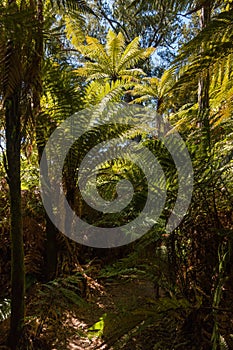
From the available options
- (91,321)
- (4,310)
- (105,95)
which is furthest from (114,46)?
(4,310)

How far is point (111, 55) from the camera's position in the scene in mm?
5902

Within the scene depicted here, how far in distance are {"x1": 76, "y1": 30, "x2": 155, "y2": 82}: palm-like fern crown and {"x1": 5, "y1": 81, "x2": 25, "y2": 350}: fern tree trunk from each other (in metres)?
4.47

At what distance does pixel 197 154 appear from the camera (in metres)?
1.40

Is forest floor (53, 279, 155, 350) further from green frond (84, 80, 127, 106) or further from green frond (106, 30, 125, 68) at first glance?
green frond (106, 30, 125, 68)

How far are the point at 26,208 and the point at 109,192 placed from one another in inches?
27.3

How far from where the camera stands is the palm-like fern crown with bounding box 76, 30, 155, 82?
572 cm

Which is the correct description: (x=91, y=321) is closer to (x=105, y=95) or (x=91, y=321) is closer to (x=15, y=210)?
(x=15, y=210)

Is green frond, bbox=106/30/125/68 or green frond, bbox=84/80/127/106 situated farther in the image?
green frond, bbox=106/30/125/68

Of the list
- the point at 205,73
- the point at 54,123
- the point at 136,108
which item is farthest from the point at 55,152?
the point at 205,73

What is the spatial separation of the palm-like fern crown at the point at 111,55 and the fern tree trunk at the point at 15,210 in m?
4.47

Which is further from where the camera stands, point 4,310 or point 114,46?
point 114,46

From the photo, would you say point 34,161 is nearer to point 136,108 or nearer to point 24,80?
point 136,108

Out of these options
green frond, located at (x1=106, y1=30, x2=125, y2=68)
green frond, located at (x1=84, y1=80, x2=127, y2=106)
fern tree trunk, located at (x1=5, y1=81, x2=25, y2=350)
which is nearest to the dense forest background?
fern tree trunk, located at (x1=5, y1=81, x2=25, y2=350)

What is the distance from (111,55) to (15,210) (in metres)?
5.15
